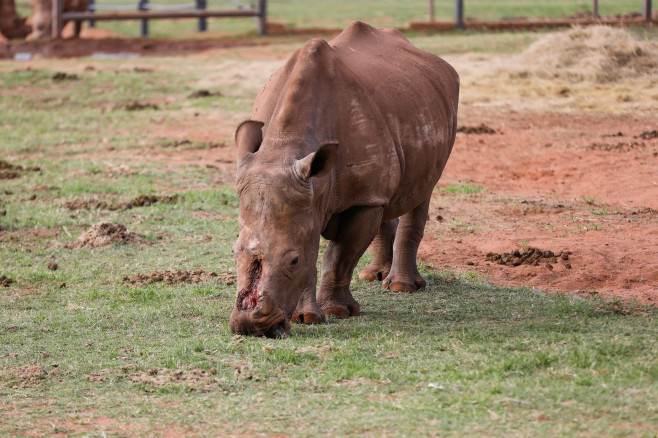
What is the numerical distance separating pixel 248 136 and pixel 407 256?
2.09 metres

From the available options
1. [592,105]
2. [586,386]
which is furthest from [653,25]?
[586,386]

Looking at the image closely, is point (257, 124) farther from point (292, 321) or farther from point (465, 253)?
point (465, 253)

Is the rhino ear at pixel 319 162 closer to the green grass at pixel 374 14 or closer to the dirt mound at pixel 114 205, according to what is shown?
the dirt mound at pixel 114 205

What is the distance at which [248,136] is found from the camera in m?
6.88

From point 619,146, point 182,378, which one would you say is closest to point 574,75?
point 619,146

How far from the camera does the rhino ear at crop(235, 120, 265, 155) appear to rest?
270 inches

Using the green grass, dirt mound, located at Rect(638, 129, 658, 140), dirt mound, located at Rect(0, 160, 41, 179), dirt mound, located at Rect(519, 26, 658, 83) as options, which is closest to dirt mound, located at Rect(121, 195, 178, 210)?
dirt mound, located at Rect(0, 160, 41, 179)

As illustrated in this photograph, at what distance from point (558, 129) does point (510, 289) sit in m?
7.15

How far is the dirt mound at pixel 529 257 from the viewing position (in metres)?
8.98

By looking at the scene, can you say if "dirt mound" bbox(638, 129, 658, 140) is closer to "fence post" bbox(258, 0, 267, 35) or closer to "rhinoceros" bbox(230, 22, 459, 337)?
"rhinoceros" bbox(230, 22, 459, 337)

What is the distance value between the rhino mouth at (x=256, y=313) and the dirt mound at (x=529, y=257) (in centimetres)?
300

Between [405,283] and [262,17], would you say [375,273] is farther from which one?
[262,17]

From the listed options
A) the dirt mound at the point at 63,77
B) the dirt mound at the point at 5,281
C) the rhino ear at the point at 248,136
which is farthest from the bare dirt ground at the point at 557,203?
the dirt mound at the point at 63,77

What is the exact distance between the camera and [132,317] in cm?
768
